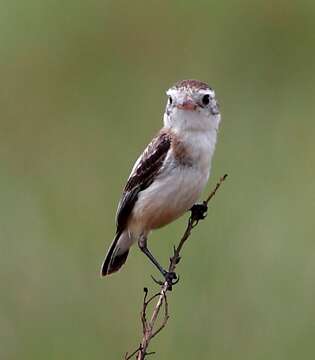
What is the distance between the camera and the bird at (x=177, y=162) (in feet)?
26.3

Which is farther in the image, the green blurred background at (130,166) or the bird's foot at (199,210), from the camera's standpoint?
the green blurred background at (130,166)

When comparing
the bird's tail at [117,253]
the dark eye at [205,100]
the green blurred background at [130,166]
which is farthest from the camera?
the green blurred background at [130,166]

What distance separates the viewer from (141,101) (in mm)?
12039

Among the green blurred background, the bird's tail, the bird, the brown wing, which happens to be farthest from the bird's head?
the green blurred background

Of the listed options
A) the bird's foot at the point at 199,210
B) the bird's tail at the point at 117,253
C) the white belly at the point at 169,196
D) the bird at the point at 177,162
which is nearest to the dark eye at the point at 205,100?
the bird at the point at 177,162

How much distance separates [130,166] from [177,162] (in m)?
2.79

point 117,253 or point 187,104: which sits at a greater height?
point 187,104

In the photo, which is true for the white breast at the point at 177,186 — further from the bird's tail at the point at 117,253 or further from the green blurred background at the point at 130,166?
the green blurred background at the point at 130,166

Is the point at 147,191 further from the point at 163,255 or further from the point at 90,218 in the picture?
the point at 90,218

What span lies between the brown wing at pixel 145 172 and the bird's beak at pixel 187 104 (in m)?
0.22

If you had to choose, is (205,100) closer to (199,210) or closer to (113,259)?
(199,210)

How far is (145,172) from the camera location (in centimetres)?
827

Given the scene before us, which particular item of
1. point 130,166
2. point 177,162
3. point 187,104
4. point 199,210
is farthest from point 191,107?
point 130,166

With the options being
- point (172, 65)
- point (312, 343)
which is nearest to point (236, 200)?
point (312, 343)
